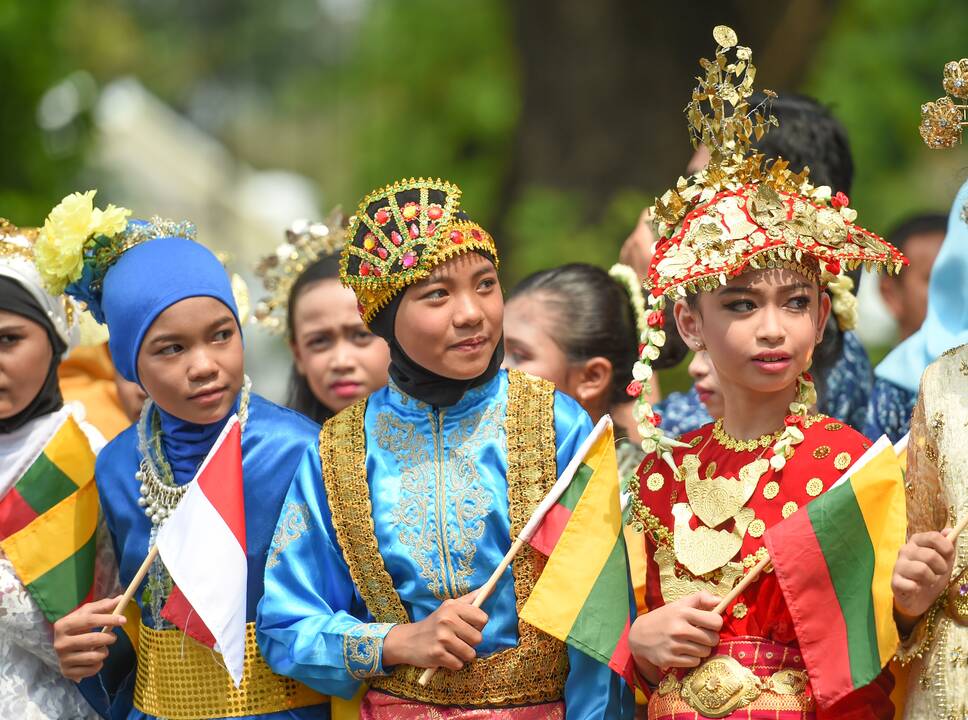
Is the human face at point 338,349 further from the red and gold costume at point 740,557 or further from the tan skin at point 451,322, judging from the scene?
the red and gold costume at point 740,557

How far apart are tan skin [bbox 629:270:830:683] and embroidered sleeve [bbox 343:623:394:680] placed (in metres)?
0.63

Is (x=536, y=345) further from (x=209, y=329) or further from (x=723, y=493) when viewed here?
(x=723, y=493)

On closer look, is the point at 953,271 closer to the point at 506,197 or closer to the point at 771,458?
the point at 771,458

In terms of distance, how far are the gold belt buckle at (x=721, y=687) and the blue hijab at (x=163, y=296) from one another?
1.56 metres

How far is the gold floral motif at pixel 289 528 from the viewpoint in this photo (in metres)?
4.24

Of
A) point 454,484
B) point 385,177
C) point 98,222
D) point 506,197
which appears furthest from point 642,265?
point 385,177

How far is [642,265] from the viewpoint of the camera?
5312mm

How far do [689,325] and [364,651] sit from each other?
1151 mm

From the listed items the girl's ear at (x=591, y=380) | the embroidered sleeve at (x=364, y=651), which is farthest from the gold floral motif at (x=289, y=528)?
the girl's ear at (x=591, y=380)

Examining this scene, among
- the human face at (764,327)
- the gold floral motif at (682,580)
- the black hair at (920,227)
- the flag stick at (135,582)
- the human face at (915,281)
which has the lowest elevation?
the flag stick at (135,582)

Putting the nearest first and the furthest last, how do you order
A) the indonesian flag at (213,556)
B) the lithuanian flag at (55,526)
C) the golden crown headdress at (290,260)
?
the indonesian flag at (213,556) → the lithuanian flag at (55,526) → the golden crown headdress at (290,260)

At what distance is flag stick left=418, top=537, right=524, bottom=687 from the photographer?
398 cm

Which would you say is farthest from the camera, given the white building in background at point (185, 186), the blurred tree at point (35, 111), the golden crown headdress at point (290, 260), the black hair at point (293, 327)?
the white building in background at point (185, 186)

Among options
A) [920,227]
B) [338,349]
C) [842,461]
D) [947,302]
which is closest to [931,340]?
[947,302]
